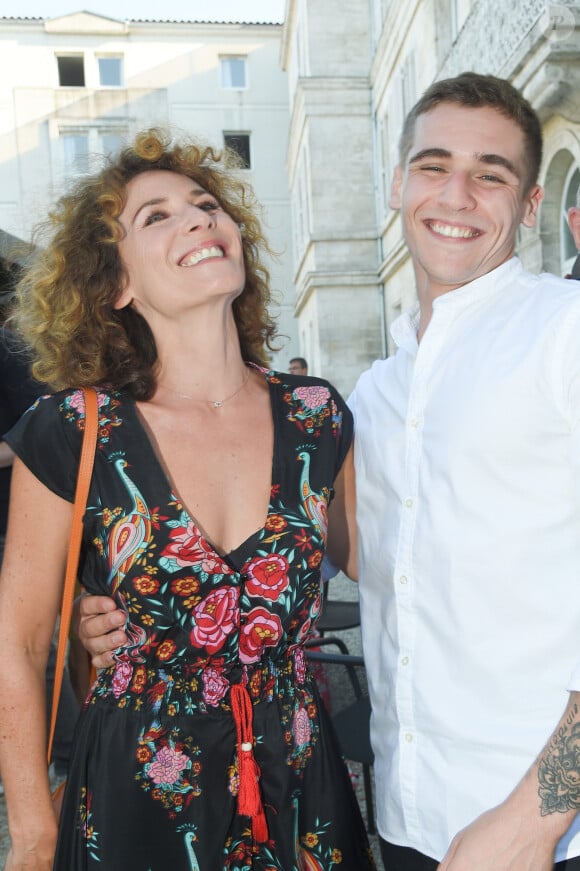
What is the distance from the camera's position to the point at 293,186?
2583 cm

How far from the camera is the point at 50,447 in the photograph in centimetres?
166

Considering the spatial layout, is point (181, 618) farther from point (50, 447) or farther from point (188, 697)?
point (50, 447)

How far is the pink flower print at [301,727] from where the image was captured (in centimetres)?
167

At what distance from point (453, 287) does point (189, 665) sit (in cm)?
112

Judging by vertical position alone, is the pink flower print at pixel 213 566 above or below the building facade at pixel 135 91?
below

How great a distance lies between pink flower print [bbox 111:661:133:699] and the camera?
5.42 ft

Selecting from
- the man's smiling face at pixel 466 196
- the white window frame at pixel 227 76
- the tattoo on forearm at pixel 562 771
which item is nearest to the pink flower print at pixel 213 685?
the tattoo on forearm at pixel 562 771

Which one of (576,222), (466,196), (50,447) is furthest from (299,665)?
(576,222)

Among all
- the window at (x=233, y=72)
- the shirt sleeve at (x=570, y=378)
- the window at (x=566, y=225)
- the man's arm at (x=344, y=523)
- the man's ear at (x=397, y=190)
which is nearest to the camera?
the shirt sleeve at (x=570, y=378)

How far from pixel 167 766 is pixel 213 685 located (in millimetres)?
190

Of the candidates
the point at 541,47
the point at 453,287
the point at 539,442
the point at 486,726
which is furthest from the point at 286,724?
the point at 541,47

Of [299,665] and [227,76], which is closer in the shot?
[299,665]

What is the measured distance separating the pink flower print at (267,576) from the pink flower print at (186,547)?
111 mm

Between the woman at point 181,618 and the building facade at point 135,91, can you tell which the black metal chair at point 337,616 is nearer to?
the woman at point 181,618
